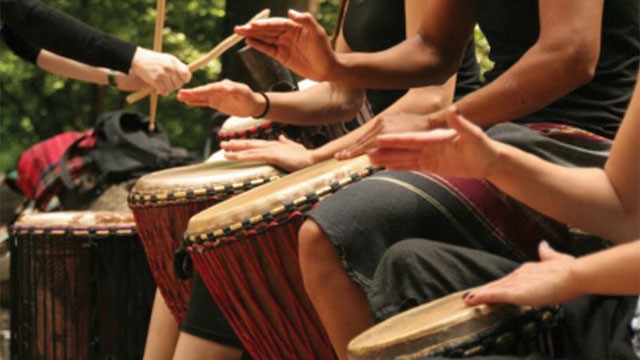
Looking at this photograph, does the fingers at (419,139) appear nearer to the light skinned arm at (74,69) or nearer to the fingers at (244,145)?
the fingers at (244,145)

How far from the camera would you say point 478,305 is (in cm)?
186

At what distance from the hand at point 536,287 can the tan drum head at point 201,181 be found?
4.16 ft

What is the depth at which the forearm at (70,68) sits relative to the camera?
17.2 ft

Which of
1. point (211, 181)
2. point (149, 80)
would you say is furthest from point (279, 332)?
point (149, 80)

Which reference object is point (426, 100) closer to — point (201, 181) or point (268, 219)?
point (268, 219)

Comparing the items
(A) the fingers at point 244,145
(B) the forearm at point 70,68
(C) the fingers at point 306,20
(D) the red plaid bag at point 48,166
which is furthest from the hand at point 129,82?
(C) the fingers at point 306,20

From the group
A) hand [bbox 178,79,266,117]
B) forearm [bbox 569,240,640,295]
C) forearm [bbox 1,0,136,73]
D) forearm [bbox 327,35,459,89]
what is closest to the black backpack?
forearm [bbox 1,0,136,73]

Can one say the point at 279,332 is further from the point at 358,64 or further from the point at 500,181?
the point at 500,181

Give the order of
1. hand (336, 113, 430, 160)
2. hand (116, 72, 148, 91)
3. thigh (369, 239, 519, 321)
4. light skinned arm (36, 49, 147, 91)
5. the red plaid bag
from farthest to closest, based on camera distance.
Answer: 1. the red plaid bag
2. light skinned arm (36, 49, 147, 91)
3. hand (116, 72, 148, 91)
4. hand (336, 113, 430, 160)
5. thigh (369, 239, 519, 321)

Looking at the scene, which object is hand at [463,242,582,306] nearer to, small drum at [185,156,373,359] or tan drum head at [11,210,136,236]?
small drum at [185,156,373,359]

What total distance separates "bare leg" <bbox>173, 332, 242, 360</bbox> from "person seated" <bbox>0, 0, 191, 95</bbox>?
127 centimetres

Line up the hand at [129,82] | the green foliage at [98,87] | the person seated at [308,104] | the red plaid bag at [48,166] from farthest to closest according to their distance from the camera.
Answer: the green foliage at [98,87]
the red plaid bag at [48,166]
the hand at [129,82]
the person seated at [308,104]

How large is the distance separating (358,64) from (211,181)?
19.3 inches

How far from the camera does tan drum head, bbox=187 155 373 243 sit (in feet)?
8.43
